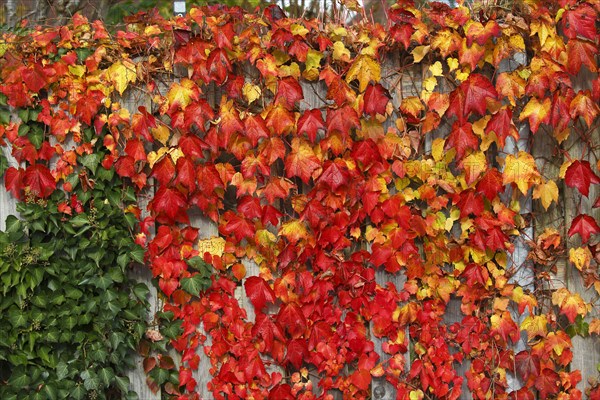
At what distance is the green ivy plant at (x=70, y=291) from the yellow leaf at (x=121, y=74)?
322 millimetres

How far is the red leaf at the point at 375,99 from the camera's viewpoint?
8.60 ft

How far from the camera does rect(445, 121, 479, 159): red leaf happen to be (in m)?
2.64

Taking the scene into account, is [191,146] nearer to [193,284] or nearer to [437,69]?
[193,284]

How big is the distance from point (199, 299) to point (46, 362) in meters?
0.65

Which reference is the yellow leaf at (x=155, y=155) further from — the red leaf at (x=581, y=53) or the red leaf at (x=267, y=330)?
the red leaf at (x=581, y=53)

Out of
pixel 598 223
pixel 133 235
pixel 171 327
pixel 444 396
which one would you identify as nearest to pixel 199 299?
pixel 171 327

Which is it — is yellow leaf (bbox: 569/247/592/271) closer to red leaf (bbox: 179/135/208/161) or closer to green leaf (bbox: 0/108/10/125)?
red leaf (bbox: 179/135/208/161)

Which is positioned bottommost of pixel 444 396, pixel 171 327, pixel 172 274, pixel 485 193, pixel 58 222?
pixel 444 396

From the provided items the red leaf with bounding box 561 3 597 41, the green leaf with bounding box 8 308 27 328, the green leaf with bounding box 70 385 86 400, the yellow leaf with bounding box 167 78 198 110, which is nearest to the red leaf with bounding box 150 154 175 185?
the yellow leaf with bounding box 167 78 198 110

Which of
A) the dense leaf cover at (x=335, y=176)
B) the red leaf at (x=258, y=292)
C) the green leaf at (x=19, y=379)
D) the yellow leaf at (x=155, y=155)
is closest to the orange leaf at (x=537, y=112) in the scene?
the dense leaf cover at (x=335, y=176)

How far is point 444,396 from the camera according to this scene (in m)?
2.87

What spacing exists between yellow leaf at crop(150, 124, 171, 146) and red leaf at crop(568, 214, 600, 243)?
1635mm

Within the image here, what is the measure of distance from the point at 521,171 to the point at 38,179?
190 centimetres

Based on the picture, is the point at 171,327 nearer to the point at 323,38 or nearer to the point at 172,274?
the point at 172,274
